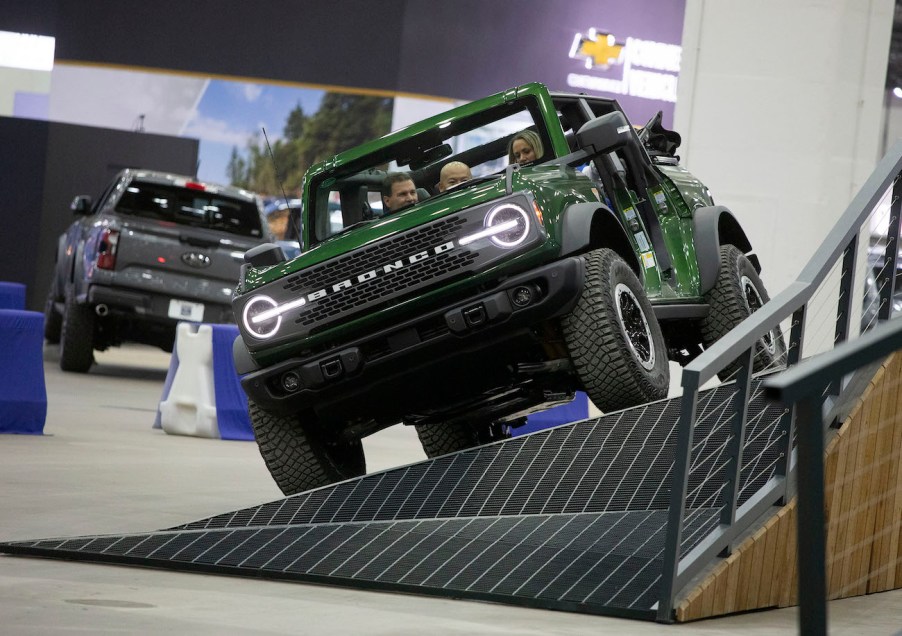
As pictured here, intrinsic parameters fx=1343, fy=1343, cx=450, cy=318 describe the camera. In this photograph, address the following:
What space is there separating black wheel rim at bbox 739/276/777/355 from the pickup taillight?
7.43 metres

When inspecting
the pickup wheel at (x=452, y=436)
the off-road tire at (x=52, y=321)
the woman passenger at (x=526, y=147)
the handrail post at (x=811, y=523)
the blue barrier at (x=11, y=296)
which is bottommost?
the off-road tire at (x=52, y=321)

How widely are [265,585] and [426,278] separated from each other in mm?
1683

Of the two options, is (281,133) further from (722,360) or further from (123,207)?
(722,360)

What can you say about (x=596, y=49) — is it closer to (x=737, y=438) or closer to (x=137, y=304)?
(x=137, y=304)

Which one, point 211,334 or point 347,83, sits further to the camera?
point 347,83

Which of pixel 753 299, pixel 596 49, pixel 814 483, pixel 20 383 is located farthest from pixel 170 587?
pixel 596 49

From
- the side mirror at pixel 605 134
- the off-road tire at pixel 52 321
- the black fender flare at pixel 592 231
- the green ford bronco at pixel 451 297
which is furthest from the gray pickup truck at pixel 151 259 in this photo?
the side mirror at pixel 605 134

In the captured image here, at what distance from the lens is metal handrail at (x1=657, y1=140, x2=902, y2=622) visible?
14.6 feet

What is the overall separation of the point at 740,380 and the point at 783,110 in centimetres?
888

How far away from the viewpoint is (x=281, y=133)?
22000 mm

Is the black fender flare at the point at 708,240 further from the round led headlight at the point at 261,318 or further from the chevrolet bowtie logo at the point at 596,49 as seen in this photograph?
the chevrolet bowtie logo at the point at 596,49

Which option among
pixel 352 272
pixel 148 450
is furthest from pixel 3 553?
pixel 148 450

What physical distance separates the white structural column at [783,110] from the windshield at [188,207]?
4779 mm

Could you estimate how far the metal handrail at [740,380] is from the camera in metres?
4.46
